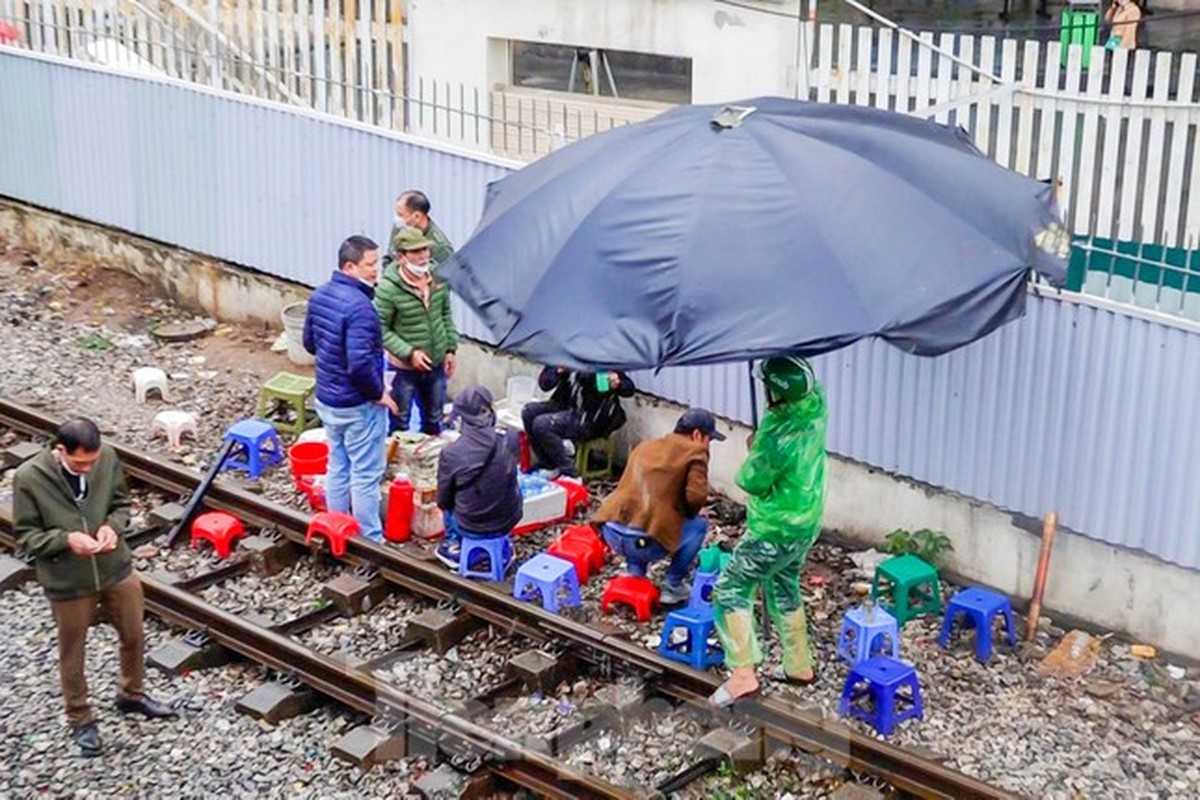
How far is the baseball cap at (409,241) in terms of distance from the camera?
10.2m

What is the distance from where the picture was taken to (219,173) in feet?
45.3

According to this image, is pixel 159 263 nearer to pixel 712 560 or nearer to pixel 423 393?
pixel 423 393

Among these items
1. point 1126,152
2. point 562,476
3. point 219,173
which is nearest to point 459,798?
point 562,476

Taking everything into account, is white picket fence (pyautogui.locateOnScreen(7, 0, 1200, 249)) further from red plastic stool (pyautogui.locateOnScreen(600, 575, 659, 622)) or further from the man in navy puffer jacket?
red plastic stool (pyautogui.locateOnScreen(600, 575, 659, 622))

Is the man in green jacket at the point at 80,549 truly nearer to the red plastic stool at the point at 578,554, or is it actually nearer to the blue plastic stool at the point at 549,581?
the blue plastic stool at the point at 549,581

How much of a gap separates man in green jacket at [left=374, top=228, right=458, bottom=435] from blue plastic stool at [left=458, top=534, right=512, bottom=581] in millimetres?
1558

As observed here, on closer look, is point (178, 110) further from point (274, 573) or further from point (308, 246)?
point (274, 573)

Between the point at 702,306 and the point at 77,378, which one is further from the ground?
the point at 702,306

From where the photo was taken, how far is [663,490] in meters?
9.06

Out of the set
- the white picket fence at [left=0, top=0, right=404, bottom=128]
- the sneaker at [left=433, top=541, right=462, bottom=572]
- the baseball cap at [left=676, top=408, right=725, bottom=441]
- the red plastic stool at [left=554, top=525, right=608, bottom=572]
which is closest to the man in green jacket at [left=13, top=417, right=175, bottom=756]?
the sneaker at [left=433, top=541, right=462, bottom=572]

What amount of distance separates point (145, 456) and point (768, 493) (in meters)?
4.76

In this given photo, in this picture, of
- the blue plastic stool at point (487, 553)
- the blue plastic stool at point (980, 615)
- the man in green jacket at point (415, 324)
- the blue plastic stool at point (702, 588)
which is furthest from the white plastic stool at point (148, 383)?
the blue plastic stool at point (980, 615)

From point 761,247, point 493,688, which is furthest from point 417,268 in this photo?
point 761,247

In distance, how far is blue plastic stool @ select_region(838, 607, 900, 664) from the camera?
860 cm
